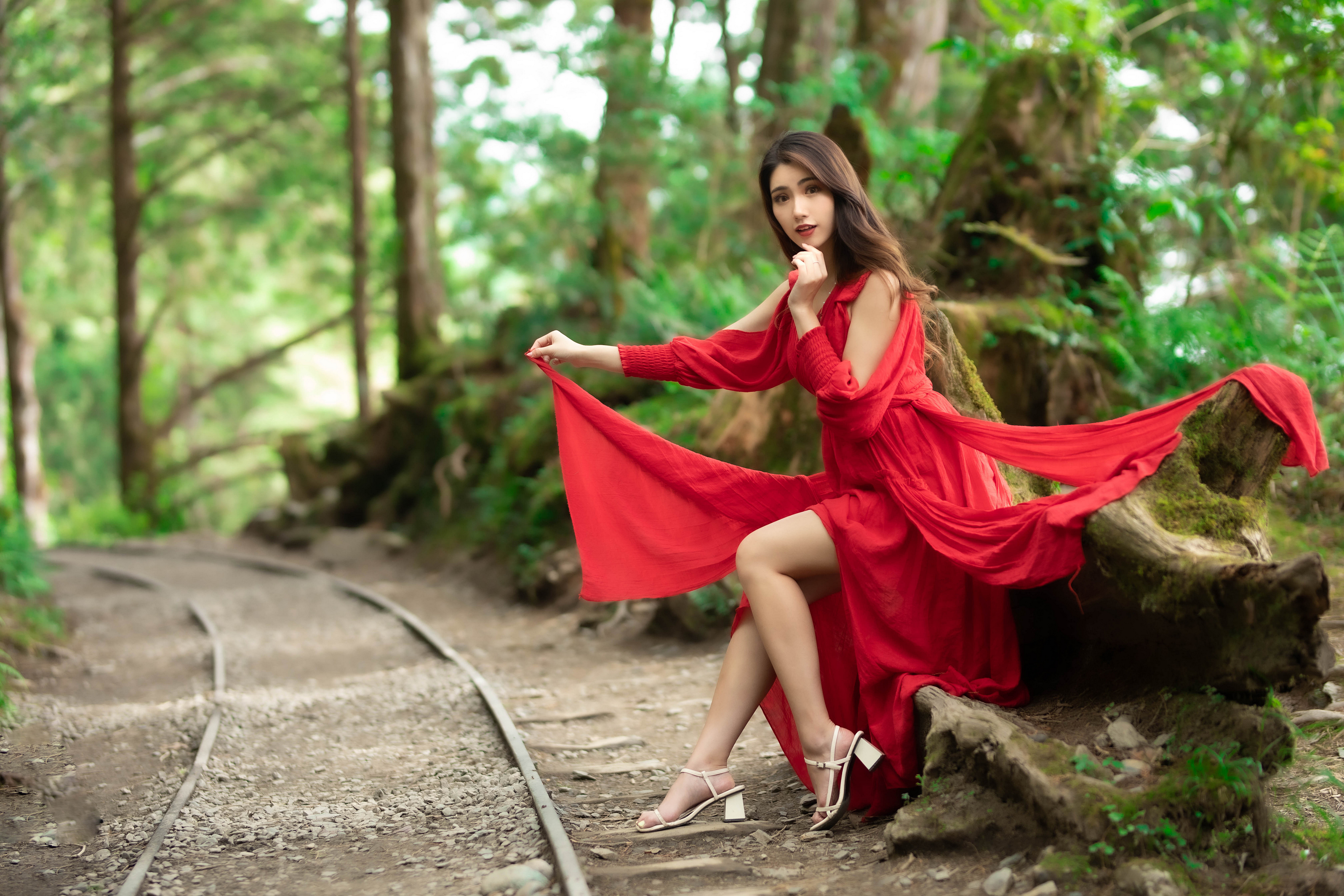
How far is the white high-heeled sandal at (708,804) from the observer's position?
3307 mm

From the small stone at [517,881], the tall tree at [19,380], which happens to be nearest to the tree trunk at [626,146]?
the small stone at [517,881]

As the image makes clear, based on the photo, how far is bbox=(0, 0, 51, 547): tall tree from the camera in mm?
18281

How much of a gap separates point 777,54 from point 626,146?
2081 millimetres

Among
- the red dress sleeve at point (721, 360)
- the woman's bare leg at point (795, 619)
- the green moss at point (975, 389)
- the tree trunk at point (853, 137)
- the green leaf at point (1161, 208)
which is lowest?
the woman's bare leg at point (795, 619)

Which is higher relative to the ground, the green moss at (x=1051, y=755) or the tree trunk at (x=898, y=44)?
the tree trunk at (x=898, y=44)

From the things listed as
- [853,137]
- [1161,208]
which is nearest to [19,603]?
[853,137]

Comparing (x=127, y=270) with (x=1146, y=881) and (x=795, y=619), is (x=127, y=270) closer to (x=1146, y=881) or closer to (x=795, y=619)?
(x=795, y=619)

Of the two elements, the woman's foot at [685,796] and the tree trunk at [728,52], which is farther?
A: the tree trunk at [728,52]

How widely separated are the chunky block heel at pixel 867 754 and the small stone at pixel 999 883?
0.51 m

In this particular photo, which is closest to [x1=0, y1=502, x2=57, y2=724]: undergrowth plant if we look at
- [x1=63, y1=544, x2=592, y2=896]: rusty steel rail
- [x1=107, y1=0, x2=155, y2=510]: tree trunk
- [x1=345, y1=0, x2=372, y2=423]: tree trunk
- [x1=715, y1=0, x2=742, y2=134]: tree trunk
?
[x1=63, y1=544, x2=592, y2=896]: rusty steel rail

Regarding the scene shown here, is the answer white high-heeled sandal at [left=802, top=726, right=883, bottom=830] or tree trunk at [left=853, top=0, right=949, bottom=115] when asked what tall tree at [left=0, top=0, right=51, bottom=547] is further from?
white high-heeled sandal at [left=802, top=726, right=883, bottom=830]

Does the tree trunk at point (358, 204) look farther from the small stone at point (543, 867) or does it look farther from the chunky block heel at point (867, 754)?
the chunky block heel at point (867, 754)

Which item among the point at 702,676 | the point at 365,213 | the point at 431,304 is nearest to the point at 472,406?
the point at 431,304

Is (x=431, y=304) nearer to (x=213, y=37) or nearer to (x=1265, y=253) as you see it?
(x=213, y=37)
